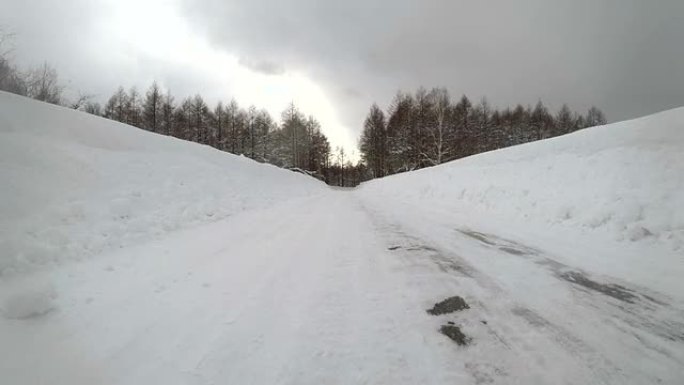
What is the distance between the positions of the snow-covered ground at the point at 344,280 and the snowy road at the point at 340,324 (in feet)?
0.06

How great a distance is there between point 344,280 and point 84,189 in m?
6.87

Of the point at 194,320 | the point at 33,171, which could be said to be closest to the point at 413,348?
the point at 194,320

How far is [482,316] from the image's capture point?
277 centimetres

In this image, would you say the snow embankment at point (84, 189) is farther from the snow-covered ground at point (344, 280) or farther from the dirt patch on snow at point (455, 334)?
the dirt patch on snow at point (455, 334)

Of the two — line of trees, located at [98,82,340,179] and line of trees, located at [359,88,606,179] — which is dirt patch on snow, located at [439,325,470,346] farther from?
line of trees, located at [98,82,340,179]

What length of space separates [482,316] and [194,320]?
8.44 feet

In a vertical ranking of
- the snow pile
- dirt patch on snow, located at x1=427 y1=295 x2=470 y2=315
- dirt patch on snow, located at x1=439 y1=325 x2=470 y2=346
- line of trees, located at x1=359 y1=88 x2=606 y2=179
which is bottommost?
the snow pile

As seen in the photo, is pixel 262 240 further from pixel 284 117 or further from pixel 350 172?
pixel 350 172

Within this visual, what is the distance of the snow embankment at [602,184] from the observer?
17.7 ft

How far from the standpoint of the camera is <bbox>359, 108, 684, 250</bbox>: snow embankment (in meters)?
5.39

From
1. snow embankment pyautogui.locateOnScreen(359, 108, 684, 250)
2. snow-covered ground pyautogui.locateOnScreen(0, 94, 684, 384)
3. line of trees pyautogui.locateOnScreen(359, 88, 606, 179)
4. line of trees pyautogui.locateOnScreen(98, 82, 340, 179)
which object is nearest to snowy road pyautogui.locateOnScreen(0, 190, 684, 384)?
snow-covered ground pyautogui.locateOnScreen(0, 94, 684, 384)

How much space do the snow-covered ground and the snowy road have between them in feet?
0.06

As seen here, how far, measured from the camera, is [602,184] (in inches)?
264

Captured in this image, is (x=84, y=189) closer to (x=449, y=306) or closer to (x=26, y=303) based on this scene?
(x=26, y=303)
